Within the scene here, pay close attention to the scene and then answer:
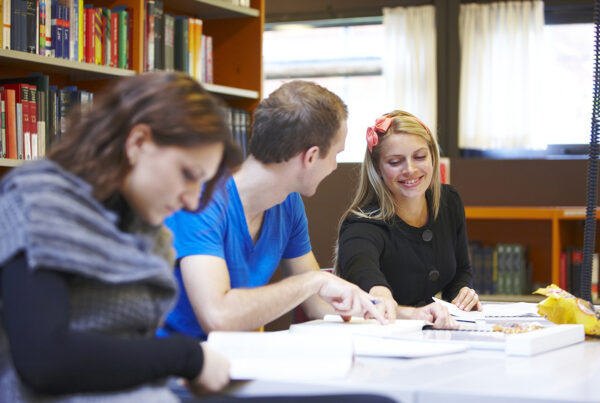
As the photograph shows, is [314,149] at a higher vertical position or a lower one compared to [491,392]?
higher

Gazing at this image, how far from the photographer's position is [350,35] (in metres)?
5.94

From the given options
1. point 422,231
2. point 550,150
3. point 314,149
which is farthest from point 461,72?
point 314,149

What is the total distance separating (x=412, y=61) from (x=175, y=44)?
2.64 metres

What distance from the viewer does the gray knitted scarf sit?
831 mm

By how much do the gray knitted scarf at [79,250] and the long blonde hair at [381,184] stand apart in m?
1.28

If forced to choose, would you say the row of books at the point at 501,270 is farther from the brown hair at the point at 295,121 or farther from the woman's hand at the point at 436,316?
the brown hair at the point at 295,121

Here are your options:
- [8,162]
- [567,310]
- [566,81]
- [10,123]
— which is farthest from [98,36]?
[566,81]

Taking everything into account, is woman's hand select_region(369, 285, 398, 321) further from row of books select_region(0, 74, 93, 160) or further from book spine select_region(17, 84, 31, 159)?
book spine select_region(17, 84, 31, 159)

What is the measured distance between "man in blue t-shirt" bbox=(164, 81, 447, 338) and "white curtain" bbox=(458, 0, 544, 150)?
3816mm

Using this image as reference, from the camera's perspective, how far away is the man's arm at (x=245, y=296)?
1439 millimetres

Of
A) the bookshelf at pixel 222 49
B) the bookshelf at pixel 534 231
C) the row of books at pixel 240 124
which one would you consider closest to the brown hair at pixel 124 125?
the bookshelf at pixel 222 49

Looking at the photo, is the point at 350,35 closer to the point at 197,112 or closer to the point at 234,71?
the point at 234,71

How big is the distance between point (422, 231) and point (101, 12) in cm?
162

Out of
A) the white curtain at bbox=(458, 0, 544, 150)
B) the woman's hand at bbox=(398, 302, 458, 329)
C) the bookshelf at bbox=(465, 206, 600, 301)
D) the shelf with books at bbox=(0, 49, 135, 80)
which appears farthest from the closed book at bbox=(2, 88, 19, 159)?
the white curtain at bbox=(458, 0, 544, 150)
